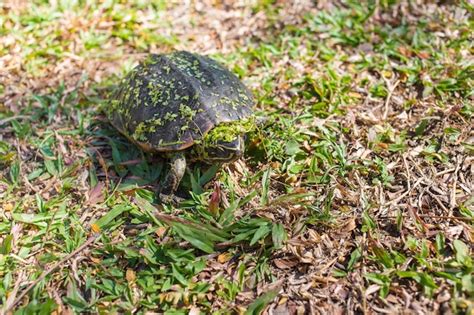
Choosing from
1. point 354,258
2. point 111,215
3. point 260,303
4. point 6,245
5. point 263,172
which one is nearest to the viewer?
point 260,303

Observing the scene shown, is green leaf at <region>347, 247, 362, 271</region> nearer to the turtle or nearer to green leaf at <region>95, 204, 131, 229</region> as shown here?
the turtle

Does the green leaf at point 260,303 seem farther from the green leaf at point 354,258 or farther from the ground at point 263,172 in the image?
the green leaf at point 354,258

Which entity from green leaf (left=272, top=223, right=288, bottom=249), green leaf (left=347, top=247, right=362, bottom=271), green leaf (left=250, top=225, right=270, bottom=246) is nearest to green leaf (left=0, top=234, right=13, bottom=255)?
green leaf (left=250, top=225, right=270, bottom=246)

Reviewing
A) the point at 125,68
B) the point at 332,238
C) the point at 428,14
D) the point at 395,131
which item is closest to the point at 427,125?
the point at 395,131

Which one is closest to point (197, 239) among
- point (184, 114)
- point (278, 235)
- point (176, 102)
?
point (278, 235)

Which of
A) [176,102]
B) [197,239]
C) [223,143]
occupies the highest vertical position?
[176,102]

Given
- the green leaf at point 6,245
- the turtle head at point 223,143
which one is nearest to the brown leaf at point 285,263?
the turtle head at point 223,143

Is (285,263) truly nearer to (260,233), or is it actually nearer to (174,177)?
(260,233)
